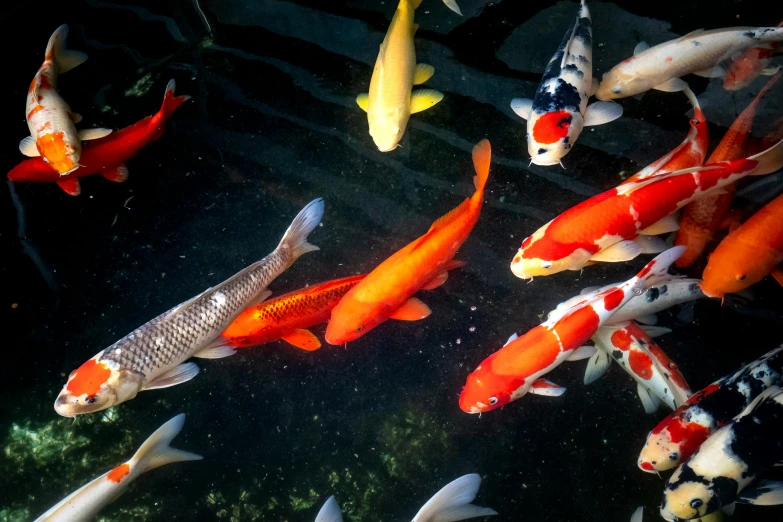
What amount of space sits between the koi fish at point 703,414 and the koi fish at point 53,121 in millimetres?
4059

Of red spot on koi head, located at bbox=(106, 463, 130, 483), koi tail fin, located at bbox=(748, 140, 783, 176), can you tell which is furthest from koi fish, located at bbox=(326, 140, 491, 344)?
koi tail fin, located at bbox=(748, 140, 783, 176)

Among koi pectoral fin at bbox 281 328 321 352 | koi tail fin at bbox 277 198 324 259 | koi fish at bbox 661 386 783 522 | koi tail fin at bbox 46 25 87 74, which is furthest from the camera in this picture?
koi tail fin at bbox 46 25 87 74

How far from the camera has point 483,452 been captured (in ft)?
10.9

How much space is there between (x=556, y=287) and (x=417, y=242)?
1.12 metres

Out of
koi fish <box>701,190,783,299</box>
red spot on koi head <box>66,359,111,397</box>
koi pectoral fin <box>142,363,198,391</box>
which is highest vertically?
koi fish <box>701,190,783,299</box>

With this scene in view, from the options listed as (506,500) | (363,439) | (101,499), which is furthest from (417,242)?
(101,499)

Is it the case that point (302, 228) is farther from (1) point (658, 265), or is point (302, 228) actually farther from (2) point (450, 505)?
(1) point (658, 265)

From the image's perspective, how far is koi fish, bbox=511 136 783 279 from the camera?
300 centimetres

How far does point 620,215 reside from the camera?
301 centimetres

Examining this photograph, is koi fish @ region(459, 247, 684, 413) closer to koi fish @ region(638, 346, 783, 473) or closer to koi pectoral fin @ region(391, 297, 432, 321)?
koi pectoral fin @ region(391, 297, 432, 321)

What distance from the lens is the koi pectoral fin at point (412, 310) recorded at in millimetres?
3252

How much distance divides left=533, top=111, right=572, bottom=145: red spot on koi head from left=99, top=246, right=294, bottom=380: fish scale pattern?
6.59 ft

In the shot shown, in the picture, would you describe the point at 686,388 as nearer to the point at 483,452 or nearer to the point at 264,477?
the point at 483,452

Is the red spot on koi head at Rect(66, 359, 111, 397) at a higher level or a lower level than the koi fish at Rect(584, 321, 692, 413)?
higher
